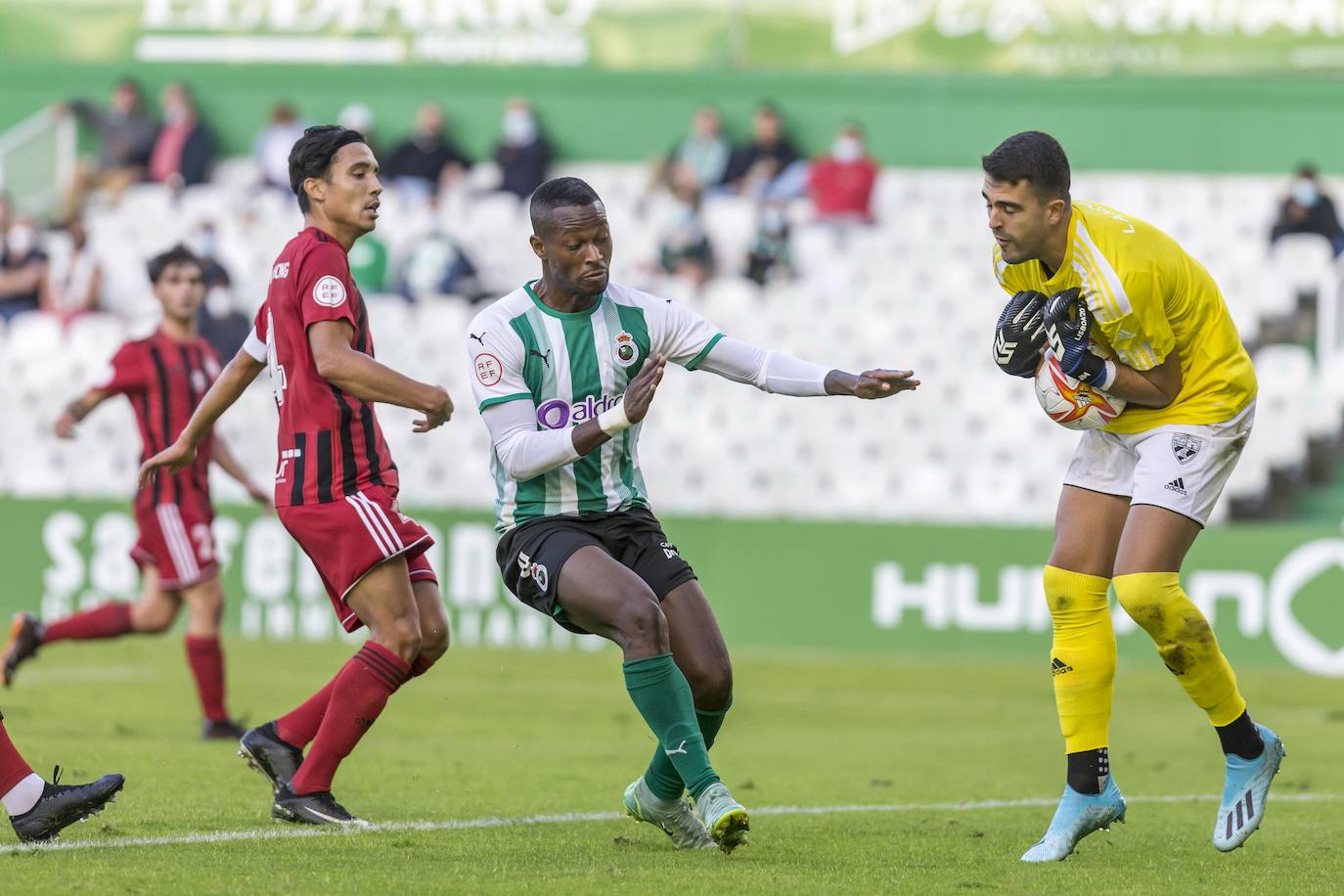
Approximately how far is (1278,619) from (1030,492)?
3.25 metres

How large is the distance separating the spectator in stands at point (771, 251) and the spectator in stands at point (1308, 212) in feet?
15.7

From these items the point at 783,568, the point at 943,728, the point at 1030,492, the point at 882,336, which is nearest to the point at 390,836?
the point at 943,728

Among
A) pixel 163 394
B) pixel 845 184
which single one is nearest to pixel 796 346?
pixel 845 184

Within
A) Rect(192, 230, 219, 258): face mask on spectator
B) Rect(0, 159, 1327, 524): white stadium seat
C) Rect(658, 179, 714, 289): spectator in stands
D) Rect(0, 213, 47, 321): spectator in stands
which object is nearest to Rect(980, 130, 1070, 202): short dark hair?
Rect(0, 159, 1327, 524): white stadium seat

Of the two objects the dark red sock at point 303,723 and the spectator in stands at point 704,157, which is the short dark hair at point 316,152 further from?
the spectator in stands at point 704,157

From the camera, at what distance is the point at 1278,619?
13.7 m

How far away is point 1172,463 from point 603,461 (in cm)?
190

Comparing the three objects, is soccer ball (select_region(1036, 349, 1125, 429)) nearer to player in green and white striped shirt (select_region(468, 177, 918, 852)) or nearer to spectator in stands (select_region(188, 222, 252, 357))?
player in green and white striped shirt (select_region(468, 177, 918, 852))

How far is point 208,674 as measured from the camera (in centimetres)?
948

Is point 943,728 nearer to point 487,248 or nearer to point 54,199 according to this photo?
point 487,248

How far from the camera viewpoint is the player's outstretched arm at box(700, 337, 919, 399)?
235 inches

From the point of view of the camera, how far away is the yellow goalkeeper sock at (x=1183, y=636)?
232 inches

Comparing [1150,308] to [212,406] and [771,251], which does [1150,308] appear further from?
[771,251]

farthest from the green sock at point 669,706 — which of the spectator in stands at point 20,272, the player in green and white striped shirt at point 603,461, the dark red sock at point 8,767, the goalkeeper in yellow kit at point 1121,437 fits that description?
the spectator in stands at point 20,272
